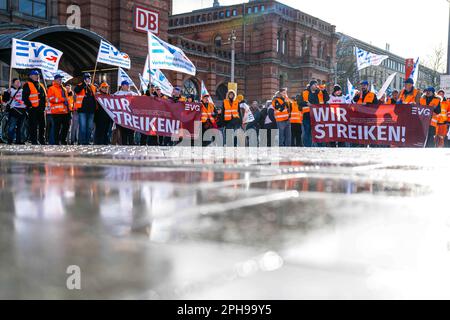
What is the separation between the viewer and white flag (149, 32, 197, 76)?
47.7ft

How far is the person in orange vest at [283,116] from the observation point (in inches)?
560

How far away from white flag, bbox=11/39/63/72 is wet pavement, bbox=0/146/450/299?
12786 mm

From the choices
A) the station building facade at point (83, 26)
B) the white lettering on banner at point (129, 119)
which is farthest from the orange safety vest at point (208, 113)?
the station building facade at point (83, 26)

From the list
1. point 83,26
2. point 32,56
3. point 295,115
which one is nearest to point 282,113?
point 295,115

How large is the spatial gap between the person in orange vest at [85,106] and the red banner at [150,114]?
8.9 inches

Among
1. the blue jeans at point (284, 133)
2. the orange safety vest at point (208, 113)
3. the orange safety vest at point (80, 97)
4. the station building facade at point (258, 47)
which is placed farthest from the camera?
the station building facade at point (258, 47)

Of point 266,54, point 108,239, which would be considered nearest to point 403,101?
point 108,239

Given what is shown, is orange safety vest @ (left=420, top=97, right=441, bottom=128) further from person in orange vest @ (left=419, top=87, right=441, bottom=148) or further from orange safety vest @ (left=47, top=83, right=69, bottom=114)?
orange safety vest @ (left=47, top=83, right=69, bottom=114)

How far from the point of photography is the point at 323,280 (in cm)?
103

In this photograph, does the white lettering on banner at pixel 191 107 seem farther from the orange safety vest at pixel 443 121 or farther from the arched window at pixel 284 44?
the arched window at pixel 284 44

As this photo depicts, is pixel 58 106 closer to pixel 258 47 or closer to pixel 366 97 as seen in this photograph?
pixel 366 97

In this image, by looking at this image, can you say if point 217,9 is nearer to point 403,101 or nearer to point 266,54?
point 266,54

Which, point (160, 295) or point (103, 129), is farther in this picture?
point (103, 129)
